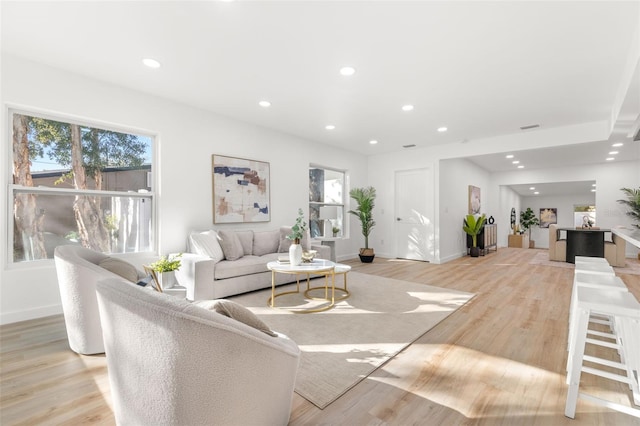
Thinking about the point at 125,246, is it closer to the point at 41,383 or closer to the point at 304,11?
the point at 41,383

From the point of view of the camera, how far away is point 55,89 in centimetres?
302

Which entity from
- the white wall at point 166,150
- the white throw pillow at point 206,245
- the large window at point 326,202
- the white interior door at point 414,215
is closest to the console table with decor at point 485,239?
the white interior door at point 414,215

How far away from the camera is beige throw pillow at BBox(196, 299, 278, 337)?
1.16 meters

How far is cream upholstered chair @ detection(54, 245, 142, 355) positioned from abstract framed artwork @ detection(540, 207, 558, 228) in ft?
53.5

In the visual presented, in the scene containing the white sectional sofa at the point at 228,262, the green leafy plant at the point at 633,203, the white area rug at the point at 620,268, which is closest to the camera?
the white sectional sofa at the point at 228,262

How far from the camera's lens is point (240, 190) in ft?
15.3

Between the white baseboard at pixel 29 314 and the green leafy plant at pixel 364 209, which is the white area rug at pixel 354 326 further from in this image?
the green leafy plant at pixel 364 209

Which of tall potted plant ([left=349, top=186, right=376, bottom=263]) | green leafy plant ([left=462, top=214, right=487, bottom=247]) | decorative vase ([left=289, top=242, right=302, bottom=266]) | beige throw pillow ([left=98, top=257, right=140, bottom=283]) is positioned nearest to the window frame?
beige throw pillow ([left=98, top=257, right=140, bottom=283])

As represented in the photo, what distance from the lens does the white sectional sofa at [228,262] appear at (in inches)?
132

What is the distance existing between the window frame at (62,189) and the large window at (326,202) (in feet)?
9.77

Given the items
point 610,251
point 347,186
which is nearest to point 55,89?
point 347,186

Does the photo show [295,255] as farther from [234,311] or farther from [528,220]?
[528,220]

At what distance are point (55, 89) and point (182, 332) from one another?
355 centimetres

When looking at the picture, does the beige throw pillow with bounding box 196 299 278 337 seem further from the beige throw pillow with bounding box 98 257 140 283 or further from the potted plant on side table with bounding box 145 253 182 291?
the potted plant on side table with bounding box 145 253 182 291
